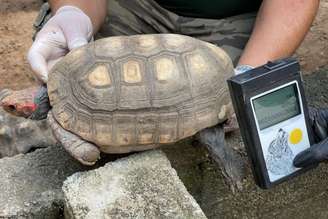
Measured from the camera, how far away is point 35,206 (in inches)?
54.2

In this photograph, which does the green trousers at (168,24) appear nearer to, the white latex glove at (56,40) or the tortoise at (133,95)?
the white latex glove at (56,40)

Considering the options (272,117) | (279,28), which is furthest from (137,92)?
(279,28)

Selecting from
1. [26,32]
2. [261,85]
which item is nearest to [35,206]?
[261,85]

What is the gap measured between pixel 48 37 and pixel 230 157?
549mm

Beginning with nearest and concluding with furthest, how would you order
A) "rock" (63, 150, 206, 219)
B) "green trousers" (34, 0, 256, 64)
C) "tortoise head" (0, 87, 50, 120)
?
1. "rock" (63, 150, 206, 219)
2. "tortoise head" (0, 87, 50, 120)
3. "green trousers" (34, 0, 256, 64)

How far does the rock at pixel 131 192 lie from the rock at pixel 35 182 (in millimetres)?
112

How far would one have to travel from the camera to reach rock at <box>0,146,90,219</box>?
4.51 feet

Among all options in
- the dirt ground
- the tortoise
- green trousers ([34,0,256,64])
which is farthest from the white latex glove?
the dirt ground

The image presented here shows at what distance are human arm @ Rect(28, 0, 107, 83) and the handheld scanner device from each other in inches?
20.3

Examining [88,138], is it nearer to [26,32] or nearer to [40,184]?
[40,184]

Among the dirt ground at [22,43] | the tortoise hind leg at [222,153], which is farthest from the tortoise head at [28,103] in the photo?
the dirt ground at [22,43]

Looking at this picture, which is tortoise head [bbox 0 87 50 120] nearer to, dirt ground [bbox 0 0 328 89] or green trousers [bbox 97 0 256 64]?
green trousers [bbox 97 0 256 64]

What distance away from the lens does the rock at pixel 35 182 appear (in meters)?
1.38

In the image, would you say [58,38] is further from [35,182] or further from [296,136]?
[296,136]
